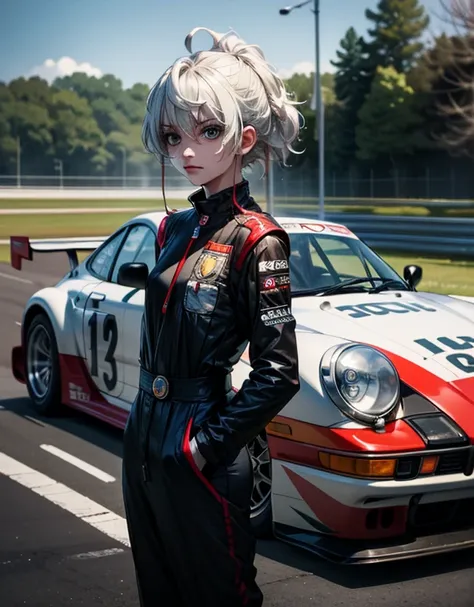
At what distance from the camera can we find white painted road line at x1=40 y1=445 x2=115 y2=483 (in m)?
5.11

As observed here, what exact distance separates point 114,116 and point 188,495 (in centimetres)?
3150

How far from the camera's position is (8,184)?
27594mm

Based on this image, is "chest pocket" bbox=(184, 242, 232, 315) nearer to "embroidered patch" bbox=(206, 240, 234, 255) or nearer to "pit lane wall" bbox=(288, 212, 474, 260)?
"embroidered patch" bbox=(206, 240, 234, 255)

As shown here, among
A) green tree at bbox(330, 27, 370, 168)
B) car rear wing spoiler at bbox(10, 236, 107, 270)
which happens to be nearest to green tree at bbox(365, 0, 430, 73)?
green tree at bbox(330, 27, 370, 168)

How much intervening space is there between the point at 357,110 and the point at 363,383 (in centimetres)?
3917

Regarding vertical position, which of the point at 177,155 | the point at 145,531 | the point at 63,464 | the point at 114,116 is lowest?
the point at 63,464

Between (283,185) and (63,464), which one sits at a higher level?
(283,185)

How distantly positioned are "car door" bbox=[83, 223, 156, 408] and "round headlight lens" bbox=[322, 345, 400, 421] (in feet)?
5.29

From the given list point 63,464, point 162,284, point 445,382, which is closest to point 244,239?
point 162,284

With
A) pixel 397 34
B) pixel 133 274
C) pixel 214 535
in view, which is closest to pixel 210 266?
pixel 214 535

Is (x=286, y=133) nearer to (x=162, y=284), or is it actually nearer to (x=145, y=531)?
(x=162, y=284)

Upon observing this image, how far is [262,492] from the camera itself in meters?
4.13

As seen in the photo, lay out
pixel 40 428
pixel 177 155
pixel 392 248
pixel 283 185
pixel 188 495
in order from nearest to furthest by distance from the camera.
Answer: pixel 188 495
pixel 177 155
pixel 40 428
pixel 392 248
pixel 283 185

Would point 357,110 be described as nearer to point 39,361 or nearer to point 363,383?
point 39,361
